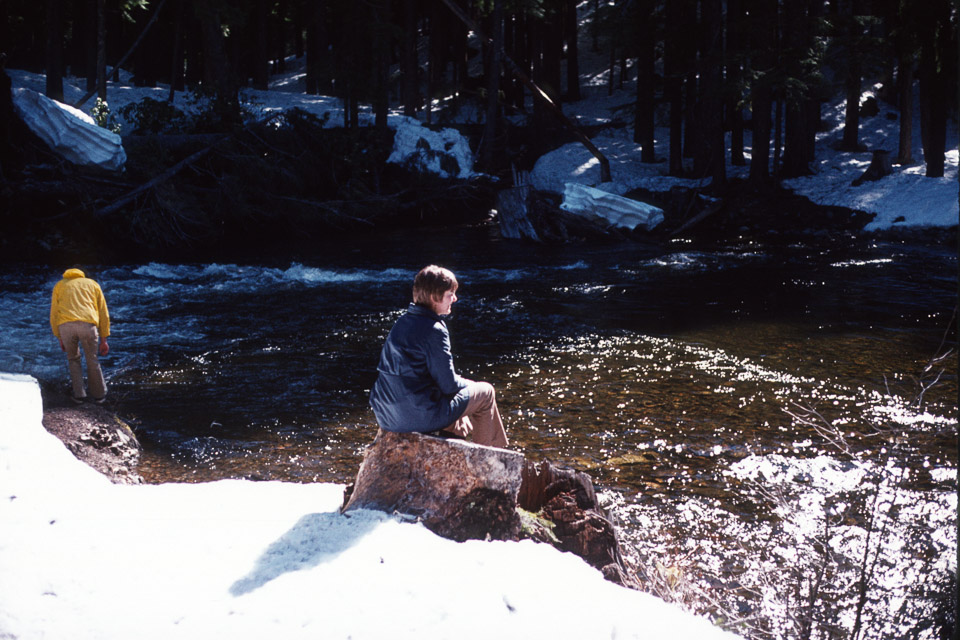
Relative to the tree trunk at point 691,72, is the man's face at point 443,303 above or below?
below

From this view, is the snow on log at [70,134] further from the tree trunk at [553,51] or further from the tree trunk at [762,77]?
the tree trunk at [553,51]

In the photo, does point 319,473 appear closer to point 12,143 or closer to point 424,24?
point 12,143

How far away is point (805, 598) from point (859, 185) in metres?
24.0

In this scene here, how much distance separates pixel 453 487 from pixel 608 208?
18.3 meters

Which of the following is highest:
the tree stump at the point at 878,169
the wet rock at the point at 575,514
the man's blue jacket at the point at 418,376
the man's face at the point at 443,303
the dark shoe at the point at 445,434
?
the tree stump at the point at 878,169

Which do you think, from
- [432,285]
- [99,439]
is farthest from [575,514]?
[99,439]

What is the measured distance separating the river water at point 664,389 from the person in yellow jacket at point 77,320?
0.65 meters

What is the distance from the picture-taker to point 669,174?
30.4 meters

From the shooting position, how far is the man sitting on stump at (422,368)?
16.6 ft

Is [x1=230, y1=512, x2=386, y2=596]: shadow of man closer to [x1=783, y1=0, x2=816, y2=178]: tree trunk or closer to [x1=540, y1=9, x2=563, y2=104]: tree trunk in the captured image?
[x1=783, y1=0, x2=816, y2=178]: tree trunk

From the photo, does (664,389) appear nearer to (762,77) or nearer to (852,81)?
(762,77)

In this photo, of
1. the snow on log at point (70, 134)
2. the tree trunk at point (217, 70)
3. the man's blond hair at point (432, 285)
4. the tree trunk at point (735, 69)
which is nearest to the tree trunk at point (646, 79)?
the tree trunk at point (735, 69)

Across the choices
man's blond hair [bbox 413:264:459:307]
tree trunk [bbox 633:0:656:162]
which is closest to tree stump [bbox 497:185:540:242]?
tree trunk [bbox 633:0:656:162]

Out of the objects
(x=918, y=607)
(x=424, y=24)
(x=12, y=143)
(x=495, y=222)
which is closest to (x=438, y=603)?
(x=918, y=607)
